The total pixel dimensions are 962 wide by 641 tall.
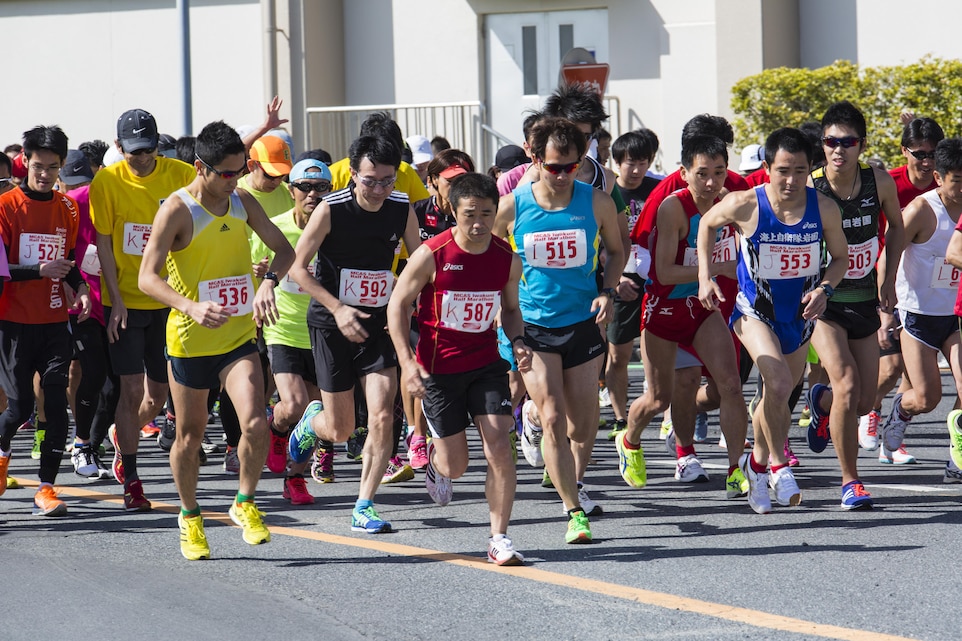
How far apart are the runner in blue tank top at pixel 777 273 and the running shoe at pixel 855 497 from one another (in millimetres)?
289

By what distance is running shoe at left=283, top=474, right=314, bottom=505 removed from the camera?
8.33 meters

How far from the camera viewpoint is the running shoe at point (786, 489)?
7.48m

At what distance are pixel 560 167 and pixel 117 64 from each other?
703 inches

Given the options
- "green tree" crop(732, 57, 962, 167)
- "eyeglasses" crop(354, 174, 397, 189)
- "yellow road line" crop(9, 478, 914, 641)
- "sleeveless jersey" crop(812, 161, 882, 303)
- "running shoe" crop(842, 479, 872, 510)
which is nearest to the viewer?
"yellow road line" crop(9, 478, 914, 641)

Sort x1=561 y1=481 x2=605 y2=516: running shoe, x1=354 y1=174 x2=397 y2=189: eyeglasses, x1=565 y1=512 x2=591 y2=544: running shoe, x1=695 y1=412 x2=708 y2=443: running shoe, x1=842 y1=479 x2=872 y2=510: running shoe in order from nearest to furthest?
x1=565 y1=512 x2=591 y2=544: running shoe
x1=354 y1=174 x2=397 y2=189: eyeglasses
x1=842 y1=479 x2=872 y2=510: running shoe
x1=561 y1=481 x2=605 y2=516: running shoe
x1=695 y1=412 x2=708 y2=443: running shoe

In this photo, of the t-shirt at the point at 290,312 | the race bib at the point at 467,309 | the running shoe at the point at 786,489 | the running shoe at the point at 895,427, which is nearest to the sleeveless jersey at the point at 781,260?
the running shoe at the point at 786,489

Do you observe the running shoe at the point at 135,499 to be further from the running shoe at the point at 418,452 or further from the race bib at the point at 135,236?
the running shoe at the point at 418,452

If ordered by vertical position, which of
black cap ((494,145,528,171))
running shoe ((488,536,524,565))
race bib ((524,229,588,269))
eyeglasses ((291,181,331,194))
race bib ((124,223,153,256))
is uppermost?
black cap ((494,145,528,171))

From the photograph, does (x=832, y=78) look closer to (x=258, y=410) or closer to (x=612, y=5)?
(x=612, y=5)

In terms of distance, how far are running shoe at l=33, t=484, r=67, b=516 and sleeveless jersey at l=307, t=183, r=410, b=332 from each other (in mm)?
1937

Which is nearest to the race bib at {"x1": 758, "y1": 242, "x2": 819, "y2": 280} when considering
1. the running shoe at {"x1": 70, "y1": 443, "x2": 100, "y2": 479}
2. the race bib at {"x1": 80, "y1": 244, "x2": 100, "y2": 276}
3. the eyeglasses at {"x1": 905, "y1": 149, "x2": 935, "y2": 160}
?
the eyeglasses at {"x1": 905, "y1": 149, "x2": 935, "y2": 160}

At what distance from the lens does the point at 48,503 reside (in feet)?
26.4

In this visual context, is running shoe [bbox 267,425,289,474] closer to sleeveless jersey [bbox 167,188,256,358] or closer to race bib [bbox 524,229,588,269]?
sleeveless jersey [bbox 167,188,256,358]

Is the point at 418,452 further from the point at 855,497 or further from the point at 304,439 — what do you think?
the point at 855,497
